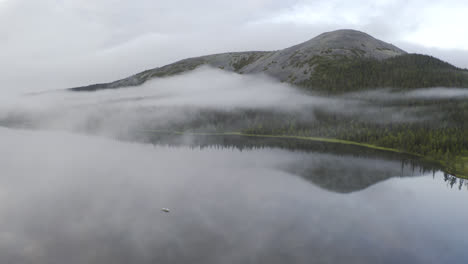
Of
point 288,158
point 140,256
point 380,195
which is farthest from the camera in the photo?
point 288,158

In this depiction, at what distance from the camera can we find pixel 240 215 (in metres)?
87.2

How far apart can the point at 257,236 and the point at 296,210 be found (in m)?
24.3

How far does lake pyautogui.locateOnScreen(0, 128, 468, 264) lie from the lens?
63.7 meters

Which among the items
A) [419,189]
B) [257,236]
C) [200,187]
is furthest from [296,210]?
[419,189]

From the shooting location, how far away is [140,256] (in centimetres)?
6253

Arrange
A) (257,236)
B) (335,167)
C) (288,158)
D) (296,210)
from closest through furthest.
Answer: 1. (257,236)
2. (296,210)
3. (335,167)
4. (288,158)

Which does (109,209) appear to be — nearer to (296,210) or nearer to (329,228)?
(296,210)

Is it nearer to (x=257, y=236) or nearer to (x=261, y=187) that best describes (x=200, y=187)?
(x=261, y=187)

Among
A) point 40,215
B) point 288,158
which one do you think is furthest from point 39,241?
point 288,158

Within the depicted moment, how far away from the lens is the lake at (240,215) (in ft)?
209

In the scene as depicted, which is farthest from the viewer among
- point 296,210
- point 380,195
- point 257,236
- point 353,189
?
point 353,189

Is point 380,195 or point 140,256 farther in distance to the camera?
point 380,195

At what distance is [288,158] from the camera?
189875 millimetres

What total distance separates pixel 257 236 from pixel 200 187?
180 ft
